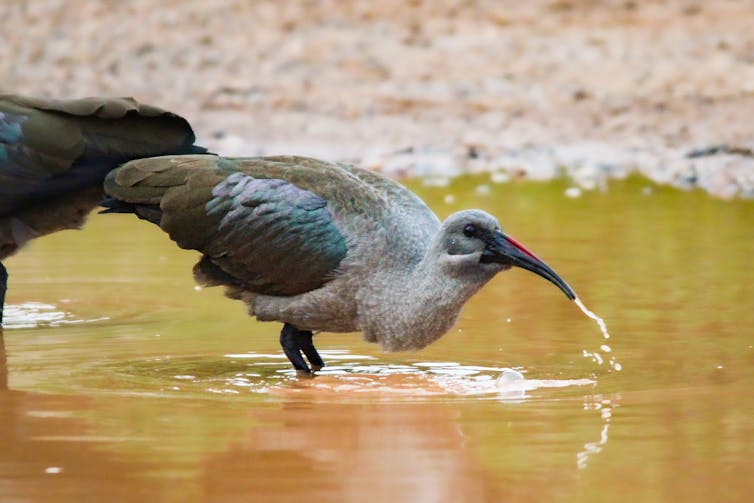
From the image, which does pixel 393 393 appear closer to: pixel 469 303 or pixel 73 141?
pixel 469 303

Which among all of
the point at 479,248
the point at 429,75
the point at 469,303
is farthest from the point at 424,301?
the point at 429,75

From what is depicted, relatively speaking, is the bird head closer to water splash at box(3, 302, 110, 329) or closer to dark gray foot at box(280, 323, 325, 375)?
dark gray foot at box(280, 323, 325, 375)

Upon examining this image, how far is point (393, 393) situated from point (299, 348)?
2.78ft

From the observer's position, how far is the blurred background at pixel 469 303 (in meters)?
6.05

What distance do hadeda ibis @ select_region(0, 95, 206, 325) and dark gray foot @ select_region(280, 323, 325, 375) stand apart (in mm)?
1235

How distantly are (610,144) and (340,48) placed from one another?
12.2ft

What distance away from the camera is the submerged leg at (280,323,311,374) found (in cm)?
796

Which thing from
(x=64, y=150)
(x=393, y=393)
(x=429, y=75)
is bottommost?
(x=393, y=393)

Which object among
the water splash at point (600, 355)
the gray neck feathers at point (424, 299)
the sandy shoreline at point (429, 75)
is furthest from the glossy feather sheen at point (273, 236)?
the sandy shoreline at point (429, 75)

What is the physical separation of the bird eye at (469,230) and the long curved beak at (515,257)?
0.07 meters

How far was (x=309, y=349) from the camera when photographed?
8109 millimetres

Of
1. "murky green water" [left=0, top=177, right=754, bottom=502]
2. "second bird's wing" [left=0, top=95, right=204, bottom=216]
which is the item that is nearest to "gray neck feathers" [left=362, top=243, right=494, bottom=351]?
"murky green water" [left=0, top=177, right=754, bottom=502]

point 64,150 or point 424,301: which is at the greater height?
point 64,150

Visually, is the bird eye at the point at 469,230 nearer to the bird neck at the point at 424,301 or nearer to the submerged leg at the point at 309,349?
the bird neck at the point at 424,301
